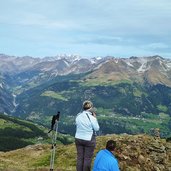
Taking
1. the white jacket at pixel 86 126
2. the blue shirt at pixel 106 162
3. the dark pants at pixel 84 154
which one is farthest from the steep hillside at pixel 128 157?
the blue shirt at pixel 106 162

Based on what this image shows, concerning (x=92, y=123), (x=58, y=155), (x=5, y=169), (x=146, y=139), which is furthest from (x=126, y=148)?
(x=92, y=123)

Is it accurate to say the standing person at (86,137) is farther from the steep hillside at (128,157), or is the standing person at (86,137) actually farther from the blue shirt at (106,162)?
the steep hillside at (128,157)

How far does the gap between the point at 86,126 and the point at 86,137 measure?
68 centimetres

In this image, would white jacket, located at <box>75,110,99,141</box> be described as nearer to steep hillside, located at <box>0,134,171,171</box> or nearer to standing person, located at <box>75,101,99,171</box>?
standing person, located at <box>75,101,99,171</box>

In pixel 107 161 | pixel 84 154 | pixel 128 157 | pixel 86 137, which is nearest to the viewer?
pixel 107 161

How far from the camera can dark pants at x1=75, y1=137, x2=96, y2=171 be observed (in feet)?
80.8

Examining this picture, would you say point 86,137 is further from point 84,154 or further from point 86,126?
point 84,154

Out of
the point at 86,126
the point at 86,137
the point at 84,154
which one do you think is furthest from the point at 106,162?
the point at 84,154

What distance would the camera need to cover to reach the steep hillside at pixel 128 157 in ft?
145

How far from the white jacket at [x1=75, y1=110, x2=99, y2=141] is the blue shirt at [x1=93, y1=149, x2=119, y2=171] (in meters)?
5.76

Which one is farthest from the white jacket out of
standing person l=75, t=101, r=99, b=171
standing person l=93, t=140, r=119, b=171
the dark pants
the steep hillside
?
the steep hillside

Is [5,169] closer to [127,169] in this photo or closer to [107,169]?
[127,169]

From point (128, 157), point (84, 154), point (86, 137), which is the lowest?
point (128, 157)

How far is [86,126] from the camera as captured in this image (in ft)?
81.0
